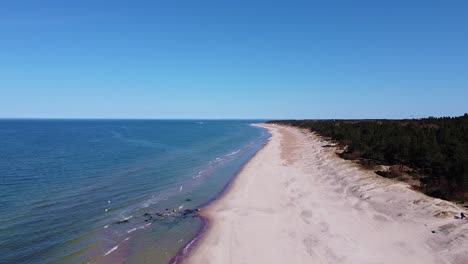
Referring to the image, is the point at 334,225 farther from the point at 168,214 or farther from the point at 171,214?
the point at 168,214

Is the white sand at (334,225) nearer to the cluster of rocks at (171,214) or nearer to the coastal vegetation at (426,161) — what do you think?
the cluster of rocks at (171,214)

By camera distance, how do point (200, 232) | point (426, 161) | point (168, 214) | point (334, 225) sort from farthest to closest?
point (426, 161) < point (168, 214) < point (200, 232) < point (334, 225)

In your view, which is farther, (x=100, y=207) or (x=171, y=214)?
(x=100, y=207)

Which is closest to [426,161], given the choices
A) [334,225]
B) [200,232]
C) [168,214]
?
[334,225]

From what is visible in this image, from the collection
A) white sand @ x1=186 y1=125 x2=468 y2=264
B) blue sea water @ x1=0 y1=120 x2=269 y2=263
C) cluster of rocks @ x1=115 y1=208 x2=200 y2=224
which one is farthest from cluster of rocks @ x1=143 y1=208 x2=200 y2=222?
white sand @ x1=186 y1=125 x2=468 y2=264

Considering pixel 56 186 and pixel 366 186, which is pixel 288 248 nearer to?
pixel 366 186

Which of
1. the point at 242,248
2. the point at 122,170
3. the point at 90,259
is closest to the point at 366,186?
the point at 242,248

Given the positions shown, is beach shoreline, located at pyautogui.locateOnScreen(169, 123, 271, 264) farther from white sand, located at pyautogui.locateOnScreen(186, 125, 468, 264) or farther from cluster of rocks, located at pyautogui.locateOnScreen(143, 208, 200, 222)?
cluster of rocks, located at pyautogui.locateOnScreen(143, 208, 200, 222)

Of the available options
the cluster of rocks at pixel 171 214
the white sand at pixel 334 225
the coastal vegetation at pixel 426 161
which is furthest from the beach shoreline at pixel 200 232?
the coastal vegetation at pixel 426 161
